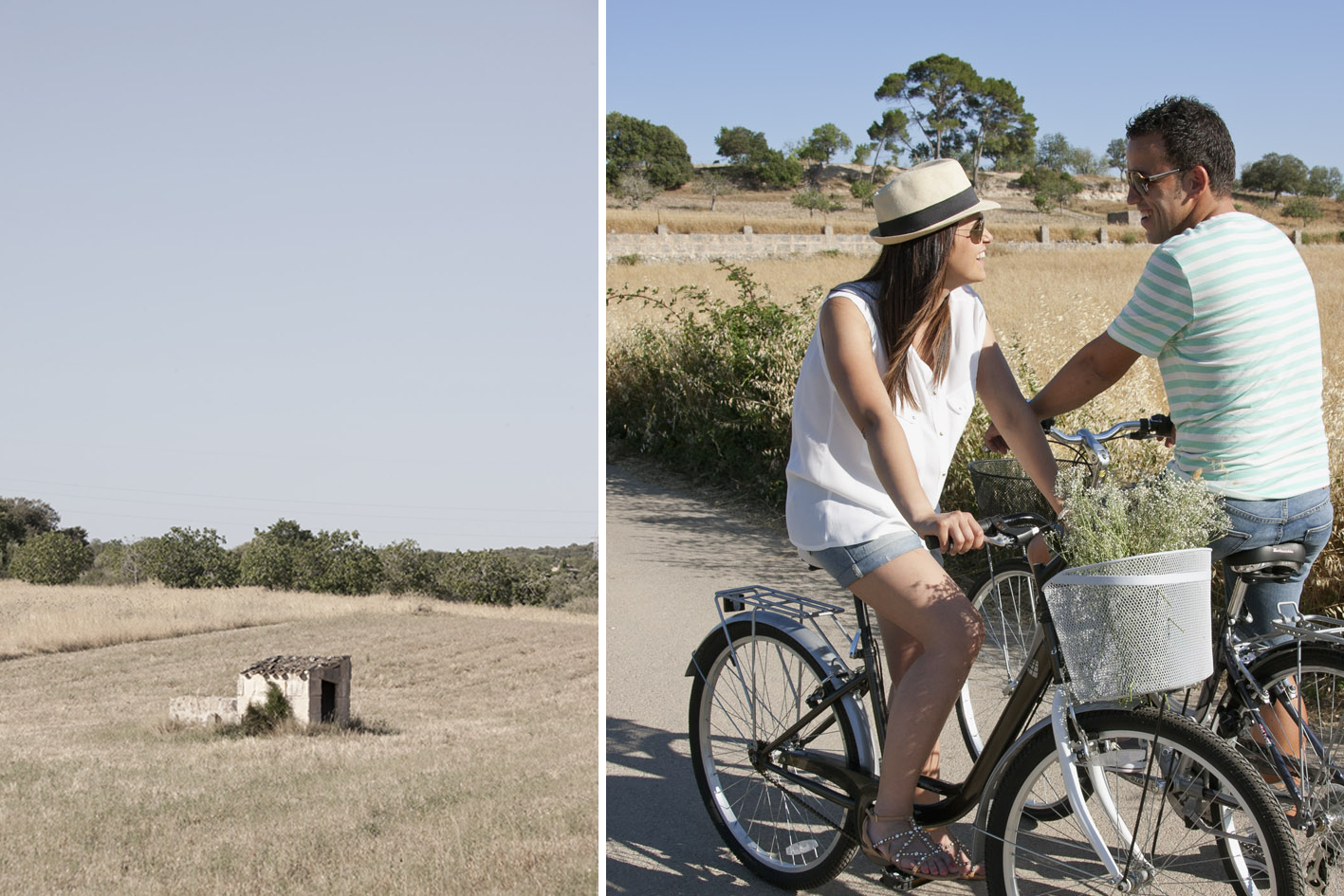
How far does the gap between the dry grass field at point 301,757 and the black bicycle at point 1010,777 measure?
98cm

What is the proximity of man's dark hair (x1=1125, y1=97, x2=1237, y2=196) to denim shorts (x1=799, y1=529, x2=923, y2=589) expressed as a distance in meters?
1.04

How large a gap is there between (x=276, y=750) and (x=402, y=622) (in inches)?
381

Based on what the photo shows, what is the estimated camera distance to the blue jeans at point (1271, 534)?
7.70 feet

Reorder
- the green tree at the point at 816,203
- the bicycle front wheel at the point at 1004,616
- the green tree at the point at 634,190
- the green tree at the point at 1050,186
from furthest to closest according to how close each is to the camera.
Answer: the green tree at the point at 634,190 → the green tree at the point at 816,203 → the green tree at the point at 1050,186 → the bicycle front wheel at the point at 1004,616

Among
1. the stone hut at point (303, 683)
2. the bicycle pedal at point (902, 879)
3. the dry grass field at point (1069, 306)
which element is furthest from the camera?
the stone hut at point (303, 683)

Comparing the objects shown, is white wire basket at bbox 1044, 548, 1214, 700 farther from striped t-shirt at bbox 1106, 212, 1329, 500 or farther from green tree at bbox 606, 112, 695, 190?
green tree at bbox 606, 112, 695, 190

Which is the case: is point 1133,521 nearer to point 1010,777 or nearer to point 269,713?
point 1010,777

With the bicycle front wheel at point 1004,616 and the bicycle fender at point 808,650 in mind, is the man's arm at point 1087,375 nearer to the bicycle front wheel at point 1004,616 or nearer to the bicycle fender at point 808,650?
the bicycle front wheel at point 1004,616

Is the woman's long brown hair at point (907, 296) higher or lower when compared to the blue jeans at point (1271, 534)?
higher

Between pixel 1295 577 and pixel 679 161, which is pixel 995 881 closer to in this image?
pixel 1295 577

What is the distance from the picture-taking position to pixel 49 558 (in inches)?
692

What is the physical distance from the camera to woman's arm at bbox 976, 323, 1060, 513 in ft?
8.39

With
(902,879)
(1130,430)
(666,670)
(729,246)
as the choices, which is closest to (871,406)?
(1130,430)

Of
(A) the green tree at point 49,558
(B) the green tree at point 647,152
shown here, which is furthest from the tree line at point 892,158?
(A) the green tree at point 49,558
